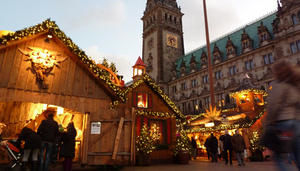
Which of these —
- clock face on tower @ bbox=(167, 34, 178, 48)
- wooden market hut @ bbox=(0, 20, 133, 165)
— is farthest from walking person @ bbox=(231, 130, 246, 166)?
clock face on tower @ bbox=(167, 34, 178, 48)

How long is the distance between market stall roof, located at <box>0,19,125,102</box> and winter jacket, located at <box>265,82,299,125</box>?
30.4 ft

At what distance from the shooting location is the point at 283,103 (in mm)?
3527

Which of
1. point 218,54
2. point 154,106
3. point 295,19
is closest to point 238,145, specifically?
point 154,106

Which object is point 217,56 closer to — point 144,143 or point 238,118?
point 238,118

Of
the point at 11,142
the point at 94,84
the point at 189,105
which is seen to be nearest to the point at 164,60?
the point at 189,105

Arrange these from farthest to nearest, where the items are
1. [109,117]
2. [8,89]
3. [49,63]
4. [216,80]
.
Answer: [216,80]
[109,117]
[49,63]
[8,89]

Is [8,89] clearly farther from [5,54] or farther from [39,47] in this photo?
[39,47]

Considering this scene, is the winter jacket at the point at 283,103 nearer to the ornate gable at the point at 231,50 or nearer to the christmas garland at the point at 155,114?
the christmas garland at the point at 155,114

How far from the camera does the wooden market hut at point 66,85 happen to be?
9805 mm

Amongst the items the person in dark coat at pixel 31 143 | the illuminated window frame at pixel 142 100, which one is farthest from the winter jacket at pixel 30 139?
the illuminated window frame at pixel 142 100

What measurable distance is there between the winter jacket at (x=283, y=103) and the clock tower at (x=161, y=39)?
52.4 meters

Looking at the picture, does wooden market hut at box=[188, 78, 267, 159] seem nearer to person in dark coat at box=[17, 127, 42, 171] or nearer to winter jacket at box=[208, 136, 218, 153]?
winter jacket at box=[208, 136, 218, 153]

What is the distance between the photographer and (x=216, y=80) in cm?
4244

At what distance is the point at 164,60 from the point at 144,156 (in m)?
47.9
